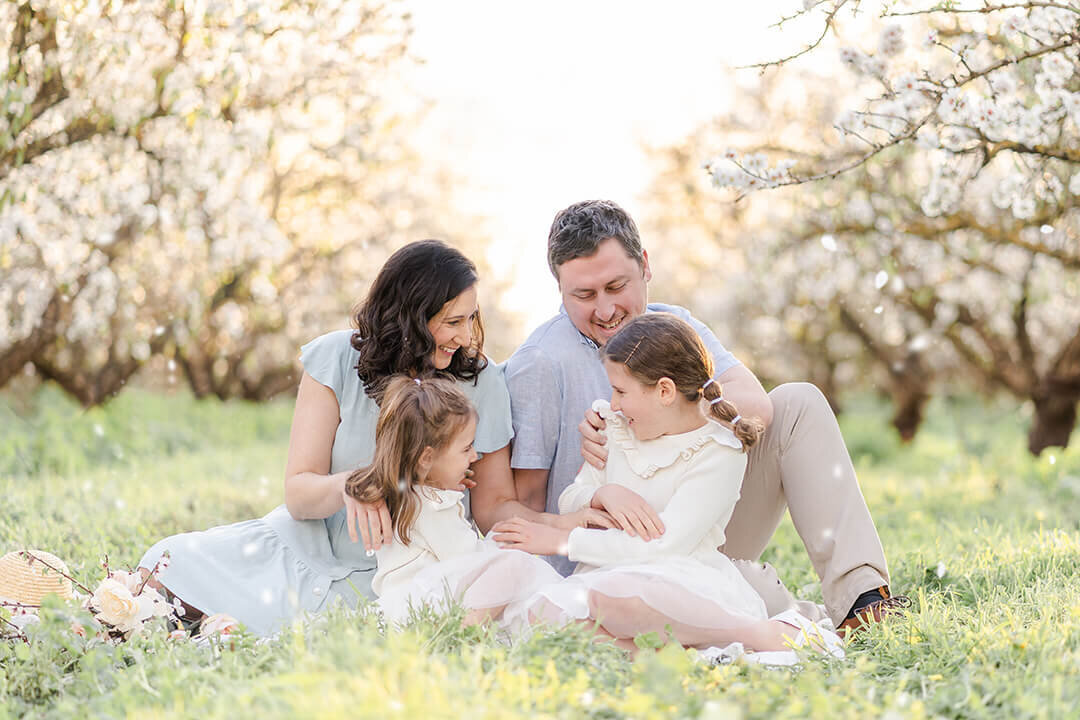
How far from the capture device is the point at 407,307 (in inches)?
130

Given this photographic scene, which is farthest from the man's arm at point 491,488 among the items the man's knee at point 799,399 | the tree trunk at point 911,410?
the tree trunk at point 911,410

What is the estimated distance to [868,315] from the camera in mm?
10828

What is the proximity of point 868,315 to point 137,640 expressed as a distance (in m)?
9.29

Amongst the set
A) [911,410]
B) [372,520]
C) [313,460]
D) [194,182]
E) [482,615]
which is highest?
[194,182]

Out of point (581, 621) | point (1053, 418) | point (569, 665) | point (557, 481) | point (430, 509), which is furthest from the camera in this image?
point (1053, 418)

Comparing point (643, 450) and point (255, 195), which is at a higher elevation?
point (255, 195)

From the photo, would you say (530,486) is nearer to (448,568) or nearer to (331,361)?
(448,568)

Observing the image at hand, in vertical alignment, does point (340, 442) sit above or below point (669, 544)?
above

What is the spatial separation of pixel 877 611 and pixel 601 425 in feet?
3.30

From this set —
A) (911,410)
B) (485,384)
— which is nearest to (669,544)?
(485,384)

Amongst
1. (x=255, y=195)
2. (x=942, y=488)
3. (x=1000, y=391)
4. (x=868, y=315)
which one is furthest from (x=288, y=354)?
(x=1000, y=391)

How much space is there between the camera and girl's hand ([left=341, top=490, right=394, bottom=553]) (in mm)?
3033

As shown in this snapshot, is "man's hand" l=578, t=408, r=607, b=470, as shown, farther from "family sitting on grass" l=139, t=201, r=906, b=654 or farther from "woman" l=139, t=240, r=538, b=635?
"woman" l=139, t=240, r=538, b=635

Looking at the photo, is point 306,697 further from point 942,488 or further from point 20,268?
point 20,268
